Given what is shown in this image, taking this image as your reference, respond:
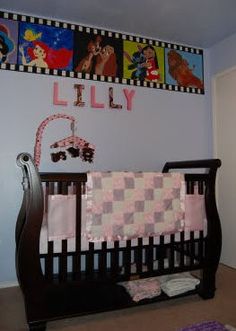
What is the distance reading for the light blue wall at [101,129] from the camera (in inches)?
83.0

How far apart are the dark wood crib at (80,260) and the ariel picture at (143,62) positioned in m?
0.97

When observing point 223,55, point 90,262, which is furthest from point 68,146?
point 223,55

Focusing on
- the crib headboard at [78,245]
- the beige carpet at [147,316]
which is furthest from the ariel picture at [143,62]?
the beige carpet at [147,316]

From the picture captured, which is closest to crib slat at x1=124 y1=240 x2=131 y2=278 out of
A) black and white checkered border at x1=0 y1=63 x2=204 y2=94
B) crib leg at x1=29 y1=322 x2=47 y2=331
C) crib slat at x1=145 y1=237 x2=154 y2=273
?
crib slat at x1=145 y1=237 x2=154 y2=273

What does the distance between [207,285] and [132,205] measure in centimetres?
77

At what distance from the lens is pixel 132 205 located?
162cm

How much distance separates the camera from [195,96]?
108 inches

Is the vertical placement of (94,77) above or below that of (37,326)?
above

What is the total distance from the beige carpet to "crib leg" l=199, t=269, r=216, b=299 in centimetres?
3

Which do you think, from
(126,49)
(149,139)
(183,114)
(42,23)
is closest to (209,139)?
(183,114)

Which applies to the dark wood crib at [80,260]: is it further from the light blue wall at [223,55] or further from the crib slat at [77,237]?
the light blue wall at [223,55]

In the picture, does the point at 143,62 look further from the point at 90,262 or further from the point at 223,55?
A: the point at 90,262

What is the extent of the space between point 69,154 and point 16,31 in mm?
1013

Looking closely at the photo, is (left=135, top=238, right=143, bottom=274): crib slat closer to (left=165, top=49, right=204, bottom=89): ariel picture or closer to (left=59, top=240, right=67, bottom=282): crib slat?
(left=59, top=240, right=67, bottom=282): crib slat
